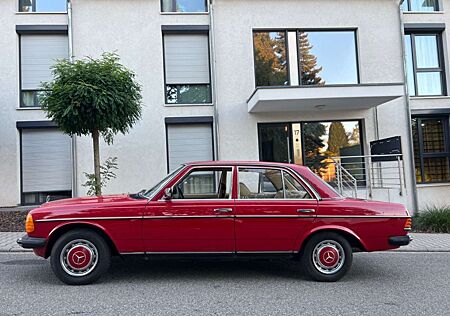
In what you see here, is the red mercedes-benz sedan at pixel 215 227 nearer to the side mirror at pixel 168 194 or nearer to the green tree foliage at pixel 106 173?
the side mirror at pixel 168 194

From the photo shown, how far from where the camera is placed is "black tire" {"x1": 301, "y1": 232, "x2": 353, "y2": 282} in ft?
17.1

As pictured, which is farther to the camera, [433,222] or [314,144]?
[314,144]

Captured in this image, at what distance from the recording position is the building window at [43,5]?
12.1 m

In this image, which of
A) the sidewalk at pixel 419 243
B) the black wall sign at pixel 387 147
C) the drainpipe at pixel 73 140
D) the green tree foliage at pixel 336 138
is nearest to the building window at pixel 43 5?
the drainpipe at pixel 73 140

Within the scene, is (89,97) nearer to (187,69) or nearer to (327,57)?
(187,69)

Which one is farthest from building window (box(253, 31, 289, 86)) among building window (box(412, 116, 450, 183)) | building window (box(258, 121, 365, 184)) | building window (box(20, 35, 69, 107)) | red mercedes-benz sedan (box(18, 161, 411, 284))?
red mercedes-benz sedan (box(18, 161, 411, 284))

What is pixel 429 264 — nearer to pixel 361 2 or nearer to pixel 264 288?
pixel 264 288

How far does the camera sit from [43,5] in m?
12.3

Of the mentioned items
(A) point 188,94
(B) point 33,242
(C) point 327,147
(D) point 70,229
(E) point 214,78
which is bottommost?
(B) point 33,242

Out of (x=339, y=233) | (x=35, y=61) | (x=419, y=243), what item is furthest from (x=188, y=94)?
(x=339, y=233)

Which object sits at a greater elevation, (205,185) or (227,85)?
(227,85)

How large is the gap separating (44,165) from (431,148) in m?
12.8

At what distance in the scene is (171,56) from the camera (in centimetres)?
1236

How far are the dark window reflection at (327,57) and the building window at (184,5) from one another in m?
3.43
